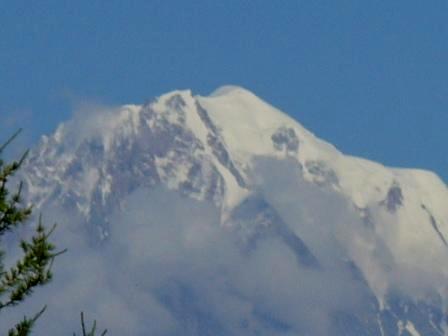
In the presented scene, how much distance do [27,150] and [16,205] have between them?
1088 millimetres

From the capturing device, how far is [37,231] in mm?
22125

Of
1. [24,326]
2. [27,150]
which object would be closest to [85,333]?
[24,326]

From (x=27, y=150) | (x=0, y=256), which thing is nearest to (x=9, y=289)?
(x=0, y=256)

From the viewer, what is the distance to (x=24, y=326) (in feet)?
71.8

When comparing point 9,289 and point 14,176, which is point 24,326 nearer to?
point 9,289

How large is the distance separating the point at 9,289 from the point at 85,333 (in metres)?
1.36

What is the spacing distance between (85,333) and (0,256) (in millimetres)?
1583

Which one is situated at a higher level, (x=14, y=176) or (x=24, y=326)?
(x=14, y=176)

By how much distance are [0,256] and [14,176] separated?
1135mm

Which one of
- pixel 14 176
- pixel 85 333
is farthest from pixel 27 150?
pixel 85 333

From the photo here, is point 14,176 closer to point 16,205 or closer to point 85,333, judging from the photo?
point 16,205

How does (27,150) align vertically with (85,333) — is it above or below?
above

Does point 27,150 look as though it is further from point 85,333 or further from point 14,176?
point 85,333

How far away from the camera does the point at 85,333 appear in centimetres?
2134
